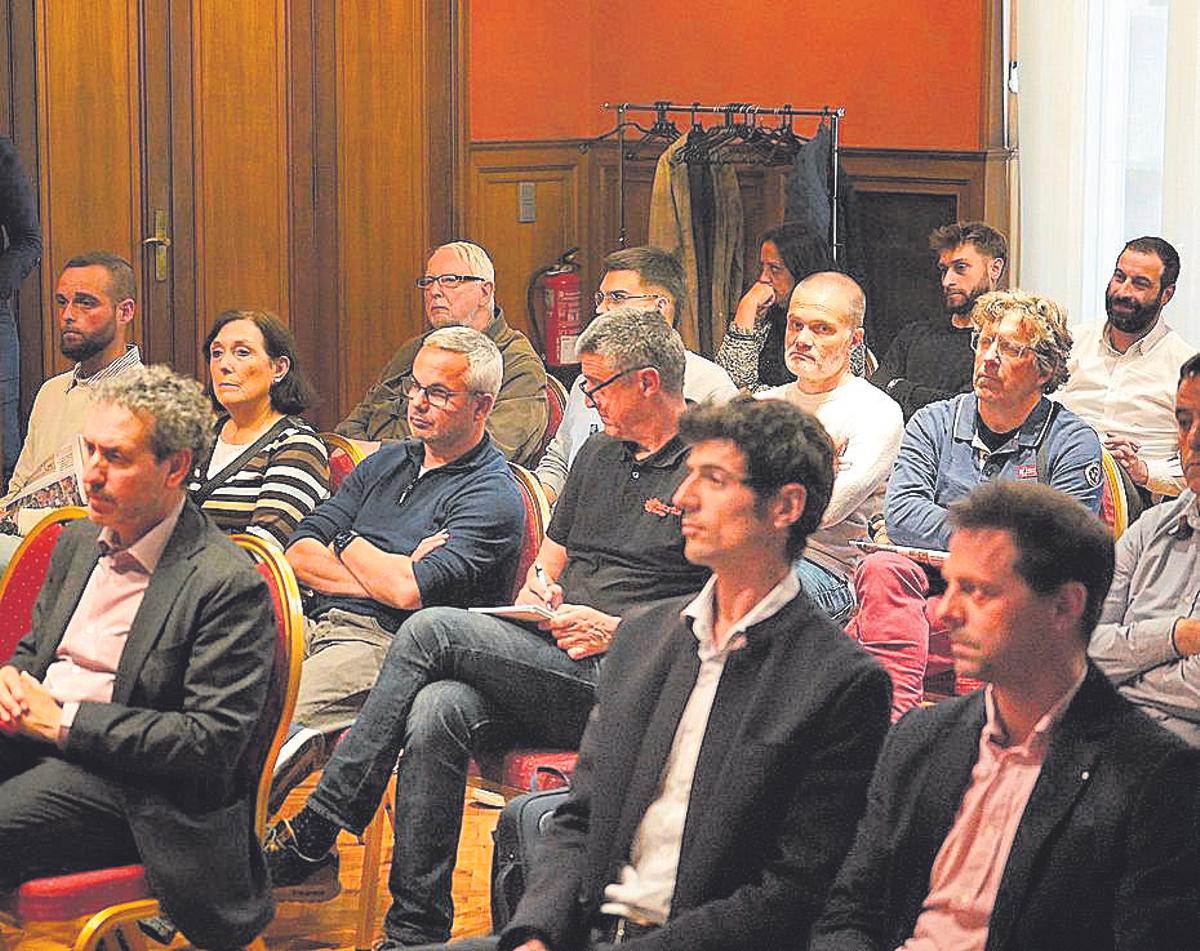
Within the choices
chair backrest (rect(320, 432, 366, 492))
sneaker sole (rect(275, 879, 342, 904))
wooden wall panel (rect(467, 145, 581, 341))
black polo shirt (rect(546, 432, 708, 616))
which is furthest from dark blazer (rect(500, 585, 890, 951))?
wooden wall panel (rect(467, 145, 581, 341))

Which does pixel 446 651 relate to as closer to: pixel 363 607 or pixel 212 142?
pixel 363 607

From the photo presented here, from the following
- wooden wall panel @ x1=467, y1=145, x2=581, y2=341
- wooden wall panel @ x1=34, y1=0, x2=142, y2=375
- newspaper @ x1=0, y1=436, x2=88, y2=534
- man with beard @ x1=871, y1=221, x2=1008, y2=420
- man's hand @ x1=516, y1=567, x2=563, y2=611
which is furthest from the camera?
wooden wall panel @ x1=467, y1=145, x2=581, y2=341

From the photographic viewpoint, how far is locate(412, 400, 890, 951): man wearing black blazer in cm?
241

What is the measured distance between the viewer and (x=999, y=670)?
7.43ft

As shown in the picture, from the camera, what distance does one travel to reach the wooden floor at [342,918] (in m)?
3.77

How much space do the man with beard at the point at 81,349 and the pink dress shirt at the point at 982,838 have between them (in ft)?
10.6

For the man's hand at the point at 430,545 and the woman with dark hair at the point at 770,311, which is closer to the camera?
the man's hand at the point at 430,545

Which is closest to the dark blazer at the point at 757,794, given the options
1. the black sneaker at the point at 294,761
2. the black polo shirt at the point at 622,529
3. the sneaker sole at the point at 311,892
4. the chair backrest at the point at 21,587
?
the black sneaker at the point at 294,761

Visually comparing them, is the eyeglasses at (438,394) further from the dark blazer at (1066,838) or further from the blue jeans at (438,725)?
the dark blazer at (1066,838)

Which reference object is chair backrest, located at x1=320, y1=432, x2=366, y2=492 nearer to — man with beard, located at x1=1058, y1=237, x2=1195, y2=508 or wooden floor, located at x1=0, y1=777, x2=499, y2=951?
wooden floor, located at x1=0, y1=777, x2=499, y2=951

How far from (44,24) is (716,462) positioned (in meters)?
4.26

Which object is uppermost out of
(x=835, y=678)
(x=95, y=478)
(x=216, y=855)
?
(x=95, y=478)

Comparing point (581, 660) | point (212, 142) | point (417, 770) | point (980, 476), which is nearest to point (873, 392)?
point (980, 476)

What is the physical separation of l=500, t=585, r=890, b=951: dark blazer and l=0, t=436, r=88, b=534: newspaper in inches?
82.6
